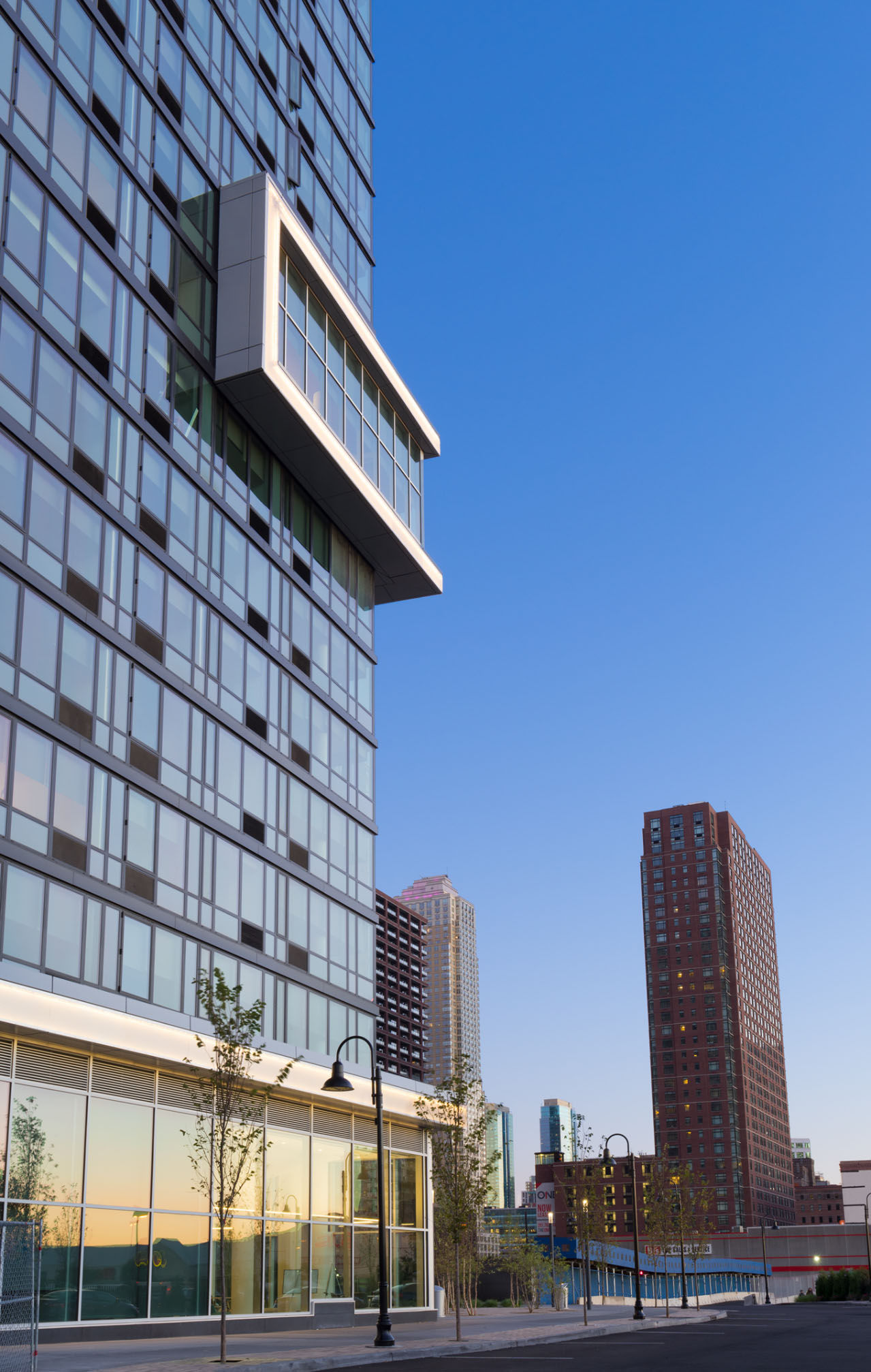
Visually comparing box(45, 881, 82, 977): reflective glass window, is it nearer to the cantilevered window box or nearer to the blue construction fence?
the cantilevered window box

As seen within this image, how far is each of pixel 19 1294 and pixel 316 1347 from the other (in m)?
6.75

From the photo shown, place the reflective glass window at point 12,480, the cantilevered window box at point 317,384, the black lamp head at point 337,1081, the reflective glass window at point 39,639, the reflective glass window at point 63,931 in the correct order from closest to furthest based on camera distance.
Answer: the black lamp head at point 337,1081 → the reflective glass window at point 63,931 → the reflective glass window at point 12,480 → the reflective glass window at point 39,639 → the cantilevered window box at point 317,384

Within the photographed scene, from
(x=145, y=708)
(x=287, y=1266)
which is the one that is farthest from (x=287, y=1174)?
(x=145, y=708)

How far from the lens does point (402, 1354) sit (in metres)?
26.8

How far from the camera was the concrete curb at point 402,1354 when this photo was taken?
21.1m

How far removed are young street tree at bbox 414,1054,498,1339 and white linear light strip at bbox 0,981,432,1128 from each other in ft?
16.0

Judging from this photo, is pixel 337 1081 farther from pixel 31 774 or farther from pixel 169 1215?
pixel 31 774

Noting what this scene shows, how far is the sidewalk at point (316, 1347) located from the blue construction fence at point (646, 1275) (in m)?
19.2

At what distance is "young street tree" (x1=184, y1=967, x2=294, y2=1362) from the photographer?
25672 mm

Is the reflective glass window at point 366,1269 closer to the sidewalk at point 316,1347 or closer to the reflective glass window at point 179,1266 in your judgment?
the sidewalk at point 316,1347

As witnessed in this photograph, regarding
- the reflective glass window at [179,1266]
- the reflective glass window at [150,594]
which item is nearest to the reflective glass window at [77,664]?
the reflective glass window at [150,594]

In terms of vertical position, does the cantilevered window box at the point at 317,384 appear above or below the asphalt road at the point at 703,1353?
above

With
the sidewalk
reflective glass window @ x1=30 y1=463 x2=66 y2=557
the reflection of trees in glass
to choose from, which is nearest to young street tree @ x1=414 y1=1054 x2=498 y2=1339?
the sidewalk

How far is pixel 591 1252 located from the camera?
76188 mm
